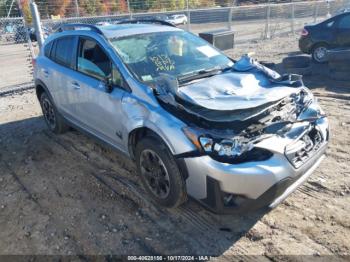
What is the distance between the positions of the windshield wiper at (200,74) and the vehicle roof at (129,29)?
2.92 ft

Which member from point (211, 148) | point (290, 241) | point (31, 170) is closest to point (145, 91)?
point (211, 148)

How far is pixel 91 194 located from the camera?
4.08 metres

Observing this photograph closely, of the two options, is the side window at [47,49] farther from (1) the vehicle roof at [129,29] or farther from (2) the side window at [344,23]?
(2) the side window at [344,23]

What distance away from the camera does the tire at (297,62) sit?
8898 mm

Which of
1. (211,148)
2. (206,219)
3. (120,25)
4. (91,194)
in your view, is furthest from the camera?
(120,25)

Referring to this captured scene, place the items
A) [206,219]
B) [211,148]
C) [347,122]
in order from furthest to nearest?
1. [347,122]
2. [206,219]
3. [211,148]

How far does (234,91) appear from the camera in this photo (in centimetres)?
366

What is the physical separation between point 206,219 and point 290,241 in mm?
812

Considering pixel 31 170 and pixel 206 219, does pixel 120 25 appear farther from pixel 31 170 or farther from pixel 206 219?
pixel 206 219

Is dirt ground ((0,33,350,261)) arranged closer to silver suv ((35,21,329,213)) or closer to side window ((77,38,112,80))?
silver suv ((35,21,329,213))

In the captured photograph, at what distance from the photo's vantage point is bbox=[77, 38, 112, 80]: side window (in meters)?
4.11

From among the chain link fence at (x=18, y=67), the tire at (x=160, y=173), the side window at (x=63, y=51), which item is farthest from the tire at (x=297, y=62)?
the chain link fence at (x=18, y=67)

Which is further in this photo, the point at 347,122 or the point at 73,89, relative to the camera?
the point at 347,122

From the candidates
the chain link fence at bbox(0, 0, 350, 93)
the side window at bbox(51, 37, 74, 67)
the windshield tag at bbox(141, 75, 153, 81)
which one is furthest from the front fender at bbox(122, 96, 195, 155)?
the chain link fence at bbox(0, 0, 350, 93)
